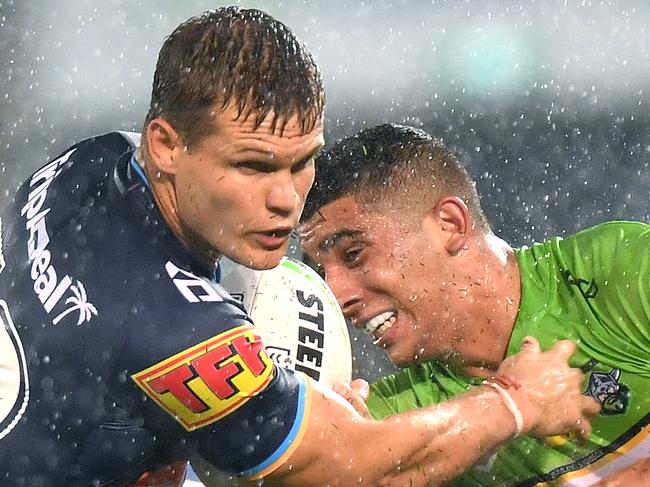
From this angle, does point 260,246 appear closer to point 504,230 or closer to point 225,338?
point 225,338

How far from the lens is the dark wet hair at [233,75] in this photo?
299 cm

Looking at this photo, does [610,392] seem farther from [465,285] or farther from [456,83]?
[456,83]

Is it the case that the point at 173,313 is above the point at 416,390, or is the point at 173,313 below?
above

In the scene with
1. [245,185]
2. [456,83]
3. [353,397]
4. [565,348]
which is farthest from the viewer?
[456,83]

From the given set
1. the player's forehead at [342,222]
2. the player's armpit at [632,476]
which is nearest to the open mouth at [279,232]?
the player's forehead at [342,222]

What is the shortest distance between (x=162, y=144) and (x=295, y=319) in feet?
2.50

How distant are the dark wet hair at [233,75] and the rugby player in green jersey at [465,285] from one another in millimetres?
857

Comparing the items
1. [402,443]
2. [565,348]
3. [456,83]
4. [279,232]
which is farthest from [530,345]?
[456,83]

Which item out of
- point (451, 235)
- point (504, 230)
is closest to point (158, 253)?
point (451, 235)

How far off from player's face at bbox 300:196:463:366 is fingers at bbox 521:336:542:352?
23 centimetres

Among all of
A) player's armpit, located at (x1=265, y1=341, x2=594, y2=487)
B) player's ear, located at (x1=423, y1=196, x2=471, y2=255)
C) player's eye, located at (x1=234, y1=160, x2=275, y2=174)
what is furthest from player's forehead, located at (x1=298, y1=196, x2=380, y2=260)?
player's eye, located at (x1=234, y1=160, x2=275, y2=174)

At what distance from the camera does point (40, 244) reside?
3.18 m

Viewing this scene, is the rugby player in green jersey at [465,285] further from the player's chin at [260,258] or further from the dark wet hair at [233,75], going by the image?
the dark wet hair at [233,75]

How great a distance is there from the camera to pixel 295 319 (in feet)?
11.9
